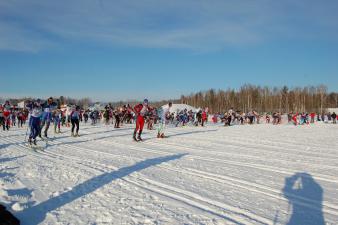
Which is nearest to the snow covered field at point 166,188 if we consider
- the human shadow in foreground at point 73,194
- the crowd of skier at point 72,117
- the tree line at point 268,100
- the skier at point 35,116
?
the human shadow in foreground at point 73,194

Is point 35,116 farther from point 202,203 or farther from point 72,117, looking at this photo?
point 202,203

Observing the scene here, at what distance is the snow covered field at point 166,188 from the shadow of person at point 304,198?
15 mm

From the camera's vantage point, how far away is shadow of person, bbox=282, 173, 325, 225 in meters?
5.01

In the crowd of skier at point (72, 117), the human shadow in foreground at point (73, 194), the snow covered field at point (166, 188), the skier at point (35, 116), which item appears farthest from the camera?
the crowd of skier at point (72, 117)

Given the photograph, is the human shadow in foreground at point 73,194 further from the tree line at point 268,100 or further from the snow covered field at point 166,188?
the tree line at point 268,100

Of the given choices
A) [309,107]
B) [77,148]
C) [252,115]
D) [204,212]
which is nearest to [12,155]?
[77,148]

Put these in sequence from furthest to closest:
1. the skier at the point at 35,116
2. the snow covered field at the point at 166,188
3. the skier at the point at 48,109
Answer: the skier at the point at 48,109 → the skier at the point at 35,116 → the snow covered field at the point at 166,188

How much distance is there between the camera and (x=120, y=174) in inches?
298

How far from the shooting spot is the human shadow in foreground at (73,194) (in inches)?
186

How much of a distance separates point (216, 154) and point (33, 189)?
6.62 meters

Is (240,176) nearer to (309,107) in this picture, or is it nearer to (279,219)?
(279,219)

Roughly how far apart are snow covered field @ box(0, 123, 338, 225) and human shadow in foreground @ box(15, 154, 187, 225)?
0.05ft

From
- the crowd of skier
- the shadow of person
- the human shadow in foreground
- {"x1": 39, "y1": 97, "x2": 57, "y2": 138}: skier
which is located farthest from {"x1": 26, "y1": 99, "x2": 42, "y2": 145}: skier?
the shadow of person

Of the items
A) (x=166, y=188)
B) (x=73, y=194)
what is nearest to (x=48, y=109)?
(x=73, y=194)
